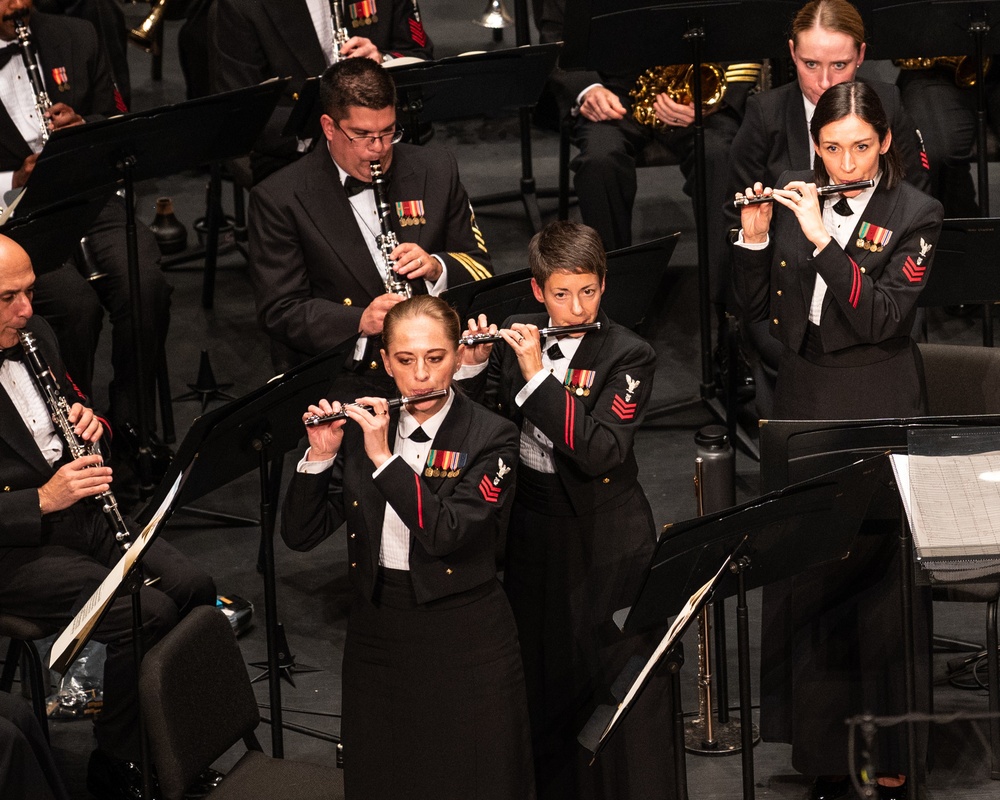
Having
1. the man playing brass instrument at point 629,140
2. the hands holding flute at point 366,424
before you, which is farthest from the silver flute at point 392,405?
the man playing brass instrument at point 629,140

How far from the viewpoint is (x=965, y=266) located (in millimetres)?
4578

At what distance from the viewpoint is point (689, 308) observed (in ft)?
21.3

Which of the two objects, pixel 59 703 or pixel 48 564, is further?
pixel 59 703

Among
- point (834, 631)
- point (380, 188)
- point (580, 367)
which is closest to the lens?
point (580, 367)

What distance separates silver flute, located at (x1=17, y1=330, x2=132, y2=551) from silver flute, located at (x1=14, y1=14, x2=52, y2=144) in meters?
1.36

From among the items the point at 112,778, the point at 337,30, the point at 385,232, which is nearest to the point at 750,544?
the point at 385,232

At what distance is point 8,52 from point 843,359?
3180mm

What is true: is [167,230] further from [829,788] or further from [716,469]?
[829,788]

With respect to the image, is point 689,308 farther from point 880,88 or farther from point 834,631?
point 834,631

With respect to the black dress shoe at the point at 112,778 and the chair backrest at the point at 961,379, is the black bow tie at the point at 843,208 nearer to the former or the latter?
the chair backrest at the point at 961,379

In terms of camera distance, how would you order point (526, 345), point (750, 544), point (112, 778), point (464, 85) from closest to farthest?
point (750, 544) → point (526, 345) → point (112, 778) → point (464, 85)

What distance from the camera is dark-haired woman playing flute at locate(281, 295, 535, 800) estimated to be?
11.7 feet

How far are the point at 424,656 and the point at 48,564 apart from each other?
1271 mm

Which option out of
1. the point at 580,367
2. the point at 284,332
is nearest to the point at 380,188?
the point at 284,332
